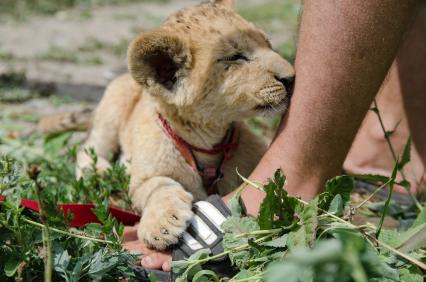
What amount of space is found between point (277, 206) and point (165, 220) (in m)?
0.55

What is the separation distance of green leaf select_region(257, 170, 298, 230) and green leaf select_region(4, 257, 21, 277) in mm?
775

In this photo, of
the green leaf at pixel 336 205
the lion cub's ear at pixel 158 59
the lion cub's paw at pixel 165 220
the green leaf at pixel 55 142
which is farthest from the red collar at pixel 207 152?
the green leaf at pixel 55 142

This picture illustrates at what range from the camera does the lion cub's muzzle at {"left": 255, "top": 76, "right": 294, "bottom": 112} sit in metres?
2.38

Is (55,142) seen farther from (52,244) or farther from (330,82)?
(330,82)

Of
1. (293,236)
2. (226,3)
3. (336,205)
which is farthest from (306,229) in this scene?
(226,3)

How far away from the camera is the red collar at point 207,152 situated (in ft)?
8.91

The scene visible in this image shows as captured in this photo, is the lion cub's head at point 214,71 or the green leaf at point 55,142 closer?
the lion cub's head at point 214,71

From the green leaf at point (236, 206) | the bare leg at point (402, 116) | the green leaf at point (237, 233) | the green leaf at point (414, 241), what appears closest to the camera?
the green leaf at point (414, 241)

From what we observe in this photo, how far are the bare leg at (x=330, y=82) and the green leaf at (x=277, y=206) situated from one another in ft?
1.29

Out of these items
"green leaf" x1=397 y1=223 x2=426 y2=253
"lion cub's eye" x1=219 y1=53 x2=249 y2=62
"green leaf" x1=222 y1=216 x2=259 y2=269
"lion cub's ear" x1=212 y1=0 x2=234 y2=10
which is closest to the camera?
"green leaf" x1=397 y1=223 x2=426 y2=253

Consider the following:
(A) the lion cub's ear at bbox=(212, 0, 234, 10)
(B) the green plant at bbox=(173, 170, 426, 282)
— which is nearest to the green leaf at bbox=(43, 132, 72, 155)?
(A) the lion cub's ear at bbox=(212, 0, 234, 10)

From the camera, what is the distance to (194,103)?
255 centimetres

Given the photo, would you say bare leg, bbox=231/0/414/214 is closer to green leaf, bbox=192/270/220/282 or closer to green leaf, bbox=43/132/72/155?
green leaf, bbox=192/270/220/282

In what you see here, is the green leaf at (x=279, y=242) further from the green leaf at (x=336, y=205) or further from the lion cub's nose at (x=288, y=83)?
the lion cub's nose at (x=288, y=83)
